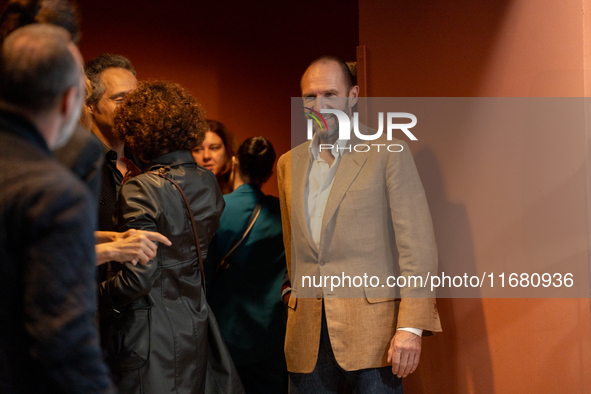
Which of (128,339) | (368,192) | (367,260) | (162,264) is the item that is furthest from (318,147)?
(128,339)

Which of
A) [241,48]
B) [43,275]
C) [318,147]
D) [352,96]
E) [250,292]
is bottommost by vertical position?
[250,292]

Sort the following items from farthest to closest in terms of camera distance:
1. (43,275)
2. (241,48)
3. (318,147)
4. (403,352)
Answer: (241,48) → (318,147) → (403,352) → (43,275)

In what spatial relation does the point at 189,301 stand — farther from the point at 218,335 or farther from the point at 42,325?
the point at 42,325

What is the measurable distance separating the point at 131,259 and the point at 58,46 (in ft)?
2.44

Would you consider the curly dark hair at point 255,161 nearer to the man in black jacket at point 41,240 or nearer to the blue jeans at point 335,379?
the blue jeans at point 335,379

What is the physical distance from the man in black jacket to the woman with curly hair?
766mm

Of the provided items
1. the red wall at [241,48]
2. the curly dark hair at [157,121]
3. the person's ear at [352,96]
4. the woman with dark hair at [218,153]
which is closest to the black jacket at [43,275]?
the curly dark hair at [157,121]

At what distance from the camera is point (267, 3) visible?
405 centimetres

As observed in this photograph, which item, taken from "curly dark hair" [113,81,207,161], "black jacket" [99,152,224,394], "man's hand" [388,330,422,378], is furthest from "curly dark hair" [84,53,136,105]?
"man's hand" [388,330,422,378]

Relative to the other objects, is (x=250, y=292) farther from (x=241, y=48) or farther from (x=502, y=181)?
(x=241, y=48)

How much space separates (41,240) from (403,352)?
123cm

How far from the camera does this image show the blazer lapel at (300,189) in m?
1.97

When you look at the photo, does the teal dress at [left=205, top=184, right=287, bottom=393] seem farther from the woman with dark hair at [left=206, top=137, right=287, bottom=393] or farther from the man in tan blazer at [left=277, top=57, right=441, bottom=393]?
the man in tan blazer at [left=277, top=57, right=441, bottom=393]

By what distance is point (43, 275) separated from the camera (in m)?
0.88
